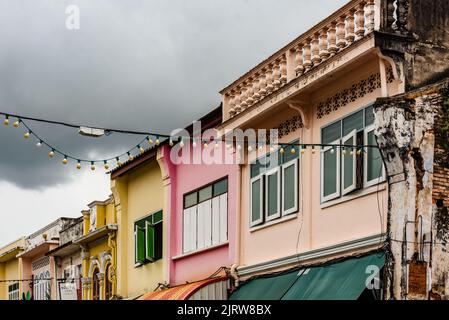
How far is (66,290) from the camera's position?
31.0 meters

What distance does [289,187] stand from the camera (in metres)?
20.1

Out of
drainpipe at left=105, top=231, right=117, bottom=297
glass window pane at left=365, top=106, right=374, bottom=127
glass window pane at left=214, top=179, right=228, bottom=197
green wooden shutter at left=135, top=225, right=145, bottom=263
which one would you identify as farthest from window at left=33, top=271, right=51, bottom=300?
glass window pane at left=365, top=106, right=374, bottom=127

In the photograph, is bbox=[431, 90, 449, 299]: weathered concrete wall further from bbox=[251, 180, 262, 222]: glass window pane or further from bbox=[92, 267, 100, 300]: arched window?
bbox=[92, 267, 100, 300]: arched window

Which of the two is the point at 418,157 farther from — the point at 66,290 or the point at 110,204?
the point at 66,290

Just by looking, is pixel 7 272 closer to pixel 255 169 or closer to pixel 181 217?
pixel 181 217

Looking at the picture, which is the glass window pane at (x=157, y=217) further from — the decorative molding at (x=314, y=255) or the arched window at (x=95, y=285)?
the arched window at (x=95, y=285)

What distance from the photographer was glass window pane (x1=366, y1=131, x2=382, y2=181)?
17328 mm

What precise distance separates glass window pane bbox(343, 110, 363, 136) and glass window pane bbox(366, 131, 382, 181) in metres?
0.41

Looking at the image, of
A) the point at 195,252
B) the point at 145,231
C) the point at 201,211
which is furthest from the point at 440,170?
the point at 145,231

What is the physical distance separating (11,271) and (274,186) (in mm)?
21110

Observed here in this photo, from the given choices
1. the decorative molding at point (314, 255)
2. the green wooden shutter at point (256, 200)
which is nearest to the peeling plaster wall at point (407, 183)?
the decorative molding at point (314, 255)
